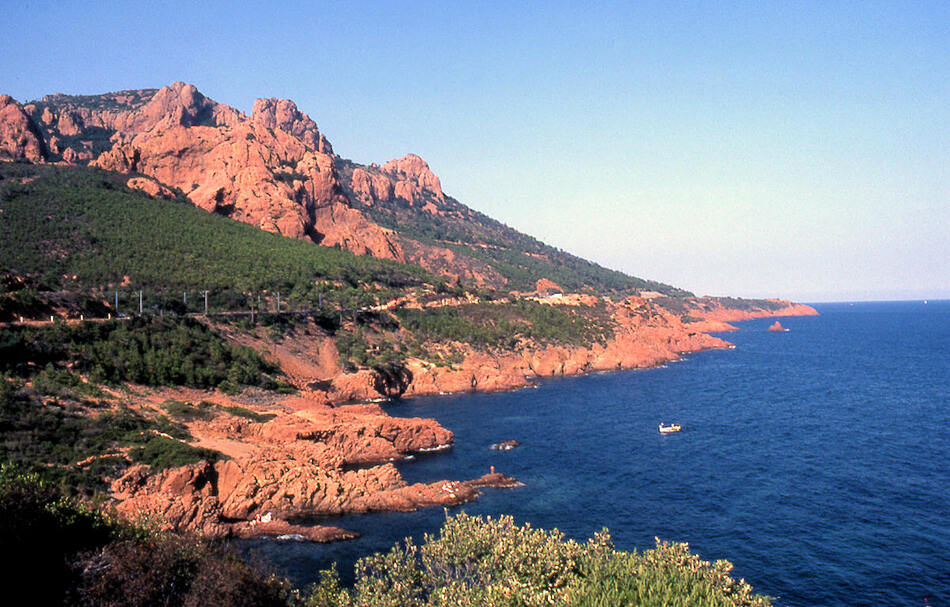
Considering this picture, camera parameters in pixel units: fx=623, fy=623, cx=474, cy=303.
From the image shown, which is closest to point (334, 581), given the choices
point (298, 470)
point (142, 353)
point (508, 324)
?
point (298, 470)

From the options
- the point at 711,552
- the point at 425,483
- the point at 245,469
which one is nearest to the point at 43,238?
the point at 245,469

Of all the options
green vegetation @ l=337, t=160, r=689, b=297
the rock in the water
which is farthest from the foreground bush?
green vegetation @ l=337, t=160, r=689, b=297

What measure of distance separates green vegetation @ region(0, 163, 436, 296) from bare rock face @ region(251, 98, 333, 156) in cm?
7758

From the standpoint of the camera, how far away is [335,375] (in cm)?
6956

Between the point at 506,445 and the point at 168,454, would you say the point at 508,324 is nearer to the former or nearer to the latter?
the point at 506,445

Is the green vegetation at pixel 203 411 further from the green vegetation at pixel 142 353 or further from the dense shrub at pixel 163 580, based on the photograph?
the dense shrub at pixel 163 580

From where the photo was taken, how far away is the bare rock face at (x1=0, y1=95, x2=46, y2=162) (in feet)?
330

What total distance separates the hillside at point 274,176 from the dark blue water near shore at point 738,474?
5705cm

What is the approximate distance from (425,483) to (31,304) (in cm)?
4072

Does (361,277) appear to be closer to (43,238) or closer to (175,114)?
(43,238)

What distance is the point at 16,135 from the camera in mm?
101938

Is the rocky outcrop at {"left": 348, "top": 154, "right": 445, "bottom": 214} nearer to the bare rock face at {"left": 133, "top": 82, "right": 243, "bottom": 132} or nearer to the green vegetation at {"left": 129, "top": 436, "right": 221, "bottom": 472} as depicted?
the bare rock face at {"left": 133, "top": 82, "right": 243, "bottom": 132}

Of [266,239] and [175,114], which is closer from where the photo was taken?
[266,239]

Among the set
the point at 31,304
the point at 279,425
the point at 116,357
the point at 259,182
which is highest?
the point at 259,182
